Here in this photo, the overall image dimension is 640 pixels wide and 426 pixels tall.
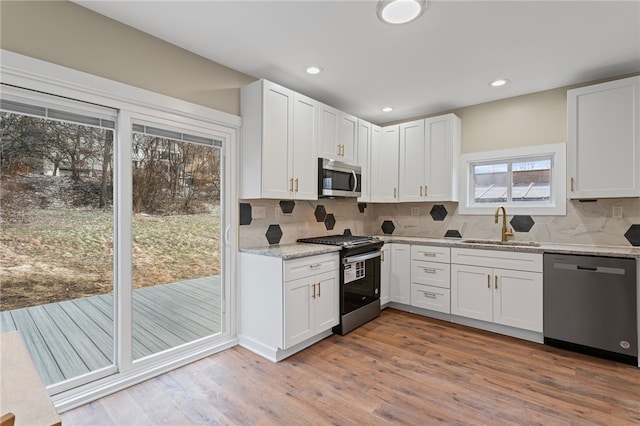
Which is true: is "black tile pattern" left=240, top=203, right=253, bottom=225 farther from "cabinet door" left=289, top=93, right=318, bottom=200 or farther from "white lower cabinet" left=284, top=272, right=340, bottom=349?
"white lower cabinet" left=284, top=272, right=340, bottom=349

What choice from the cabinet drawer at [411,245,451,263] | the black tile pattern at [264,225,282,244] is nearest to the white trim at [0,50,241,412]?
the black tile pattern at [264,225,282,244]

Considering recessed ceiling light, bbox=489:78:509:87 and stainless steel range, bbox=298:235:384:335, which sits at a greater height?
recessed ceiling light, bbox=489:78:509:87

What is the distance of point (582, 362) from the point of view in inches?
97.3

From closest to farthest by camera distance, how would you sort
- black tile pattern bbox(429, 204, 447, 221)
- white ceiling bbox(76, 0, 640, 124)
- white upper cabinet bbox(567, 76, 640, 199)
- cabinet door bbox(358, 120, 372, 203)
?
white ceiling bbox(76, 0, 640, 124), white upper cabinet bbox(567, 76, 640, 199), cabinet door bbox(358, 120, 372, 203), black tile pattern bbox(429, 204, 447, 221)

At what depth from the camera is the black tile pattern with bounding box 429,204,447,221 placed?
3.91 metres

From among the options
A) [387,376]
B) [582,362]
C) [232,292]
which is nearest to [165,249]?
[232,292]

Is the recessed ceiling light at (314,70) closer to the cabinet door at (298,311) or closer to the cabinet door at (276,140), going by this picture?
the cabinet door at (276,140)

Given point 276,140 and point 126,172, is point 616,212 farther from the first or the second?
point 126,172

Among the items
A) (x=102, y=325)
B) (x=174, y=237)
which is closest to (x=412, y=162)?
(x=174, y=237)

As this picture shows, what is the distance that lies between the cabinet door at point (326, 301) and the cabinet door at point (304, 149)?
789 mm

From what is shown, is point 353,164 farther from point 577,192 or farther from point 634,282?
point 634,282

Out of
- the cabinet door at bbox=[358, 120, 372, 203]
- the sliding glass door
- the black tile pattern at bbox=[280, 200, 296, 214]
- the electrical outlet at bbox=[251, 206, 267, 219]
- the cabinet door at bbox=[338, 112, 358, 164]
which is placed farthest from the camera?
the cabinet door at bbox=[358, 120, 372, 203]

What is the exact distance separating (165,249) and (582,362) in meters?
3.35

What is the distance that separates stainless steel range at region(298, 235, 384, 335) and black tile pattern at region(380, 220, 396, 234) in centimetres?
96
